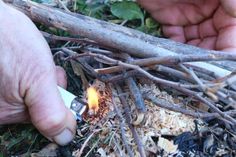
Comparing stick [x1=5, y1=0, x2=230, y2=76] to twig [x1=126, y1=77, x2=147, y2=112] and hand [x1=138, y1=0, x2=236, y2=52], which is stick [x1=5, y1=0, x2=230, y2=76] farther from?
hand [x1=138, y1=0, x2=236, y2=52]

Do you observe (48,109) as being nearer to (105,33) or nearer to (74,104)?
(74,104)

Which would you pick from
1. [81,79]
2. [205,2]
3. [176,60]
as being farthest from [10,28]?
[205,2]

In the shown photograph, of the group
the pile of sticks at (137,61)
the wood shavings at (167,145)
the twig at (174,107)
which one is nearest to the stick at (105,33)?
the pile of sticks at (137,61)

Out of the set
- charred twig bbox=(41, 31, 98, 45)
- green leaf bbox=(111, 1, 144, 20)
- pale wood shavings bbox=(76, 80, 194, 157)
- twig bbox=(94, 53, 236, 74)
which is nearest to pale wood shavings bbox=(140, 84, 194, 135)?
pale wood shavings bbox=(76, 80, 194, 157)

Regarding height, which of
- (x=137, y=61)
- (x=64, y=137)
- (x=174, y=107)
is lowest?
(x=64, y=137)

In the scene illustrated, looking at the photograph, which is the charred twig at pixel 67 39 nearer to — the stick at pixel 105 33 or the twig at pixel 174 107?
the stick at pixel 105 33

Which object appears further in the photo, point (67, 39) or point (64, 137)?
point (67, 39)

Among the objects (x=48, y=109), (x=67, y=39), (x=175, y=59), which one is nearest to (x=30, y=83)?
(x=48, y=109)
